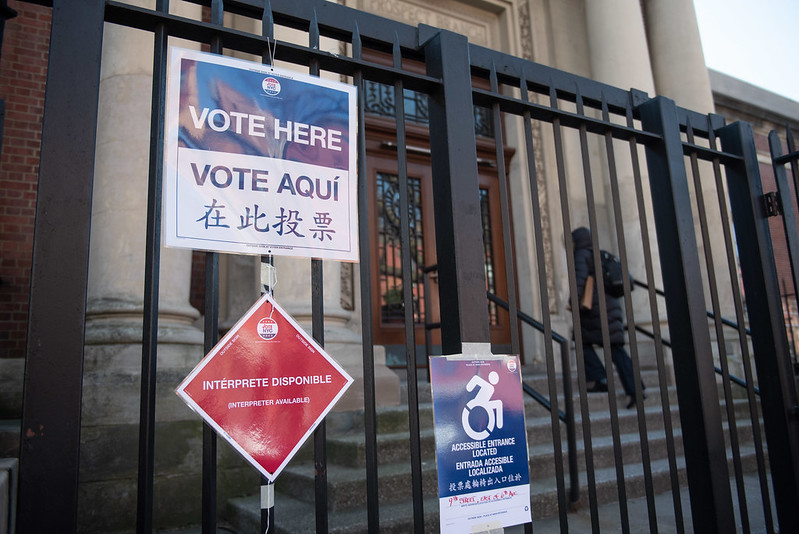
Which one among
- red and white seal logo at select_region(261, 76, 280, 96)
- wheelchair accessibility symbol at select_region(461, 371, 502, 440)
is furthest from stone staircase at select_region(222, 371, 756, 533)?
red and white seal logo at select_region(261, 76, 280, 96)

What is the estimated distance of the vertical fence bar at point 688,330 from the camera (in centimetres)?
214

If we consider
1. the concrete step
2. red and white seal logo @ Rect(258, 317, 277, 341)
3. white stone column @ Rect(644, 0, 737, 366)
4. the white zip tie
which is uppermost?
white stone column @ Rect(644, 0, 737, 366)

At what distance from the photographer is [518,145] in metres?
7.29

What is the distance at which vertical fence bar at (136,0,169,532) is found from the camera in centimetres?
137

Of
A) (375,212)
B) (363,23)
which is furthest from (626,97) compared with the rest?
(375,212)

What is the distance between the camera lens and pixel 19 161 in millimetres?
4914

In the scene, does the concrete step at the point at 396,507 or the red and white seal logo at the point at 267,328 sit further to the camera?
the concrete step at the point at 396,507

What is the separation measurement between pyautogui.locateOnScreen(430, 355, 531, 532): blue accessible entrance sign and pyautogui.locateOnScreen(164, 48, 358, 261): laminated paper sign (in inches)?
19.4

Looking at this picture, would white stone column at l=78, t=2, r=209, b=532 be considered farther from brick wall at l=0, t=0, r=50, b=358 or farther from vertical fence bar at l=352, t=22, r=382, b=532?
vertical fence bar at l=352, t=22, r=382, b=532

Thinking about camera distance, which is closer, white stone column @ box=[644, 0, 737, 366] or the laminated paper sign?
the laminated paper sign

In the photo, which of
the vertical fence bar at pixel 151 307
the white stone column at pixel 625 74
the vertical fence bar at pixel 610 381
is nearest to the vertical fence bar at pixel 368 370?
the vertical fence bar at pixel 151 307

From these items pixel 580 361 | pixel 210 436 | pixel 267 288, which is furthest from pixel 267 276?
pixel 580 361

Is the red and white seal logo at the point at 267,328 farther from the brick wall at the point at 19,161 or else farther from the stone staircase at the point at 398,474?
the brick wall at the point at 19,161

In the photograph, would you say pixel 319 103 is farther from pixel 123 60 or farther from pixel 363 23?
pixel 123 60
